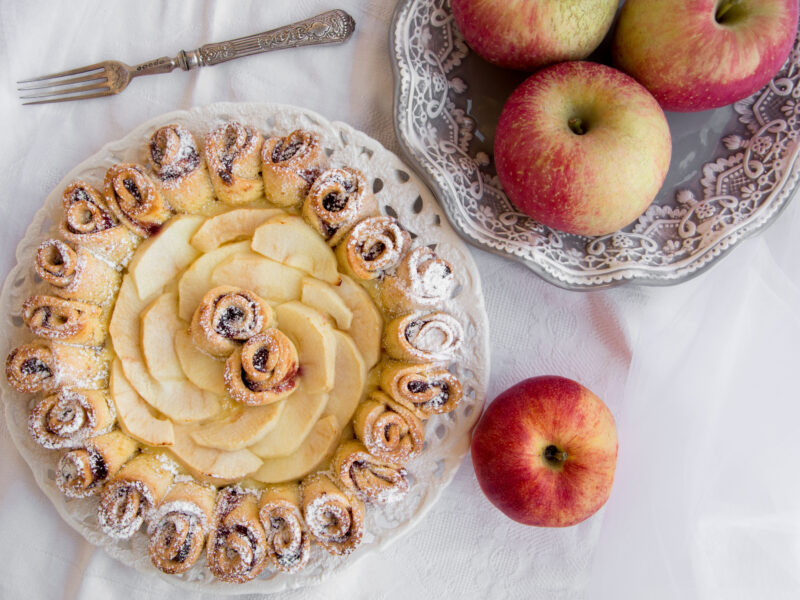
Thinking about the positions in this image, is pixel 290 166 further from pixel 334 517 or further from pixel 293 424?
pixel 334 517

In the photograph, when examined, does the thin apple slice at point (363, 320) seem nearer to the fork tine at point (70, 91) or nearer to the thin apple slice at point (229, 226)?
the thin apple slice at point (229, 226)

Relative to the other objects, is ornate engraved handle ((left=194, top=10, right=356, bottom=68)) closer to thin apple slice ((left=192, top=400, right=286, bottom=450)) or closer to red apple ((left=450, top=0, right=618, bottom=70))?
red apple ((left=450, top=0, right=618, bottom=70))

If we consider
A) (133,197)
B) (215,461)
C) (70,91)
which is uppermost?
(70,91)

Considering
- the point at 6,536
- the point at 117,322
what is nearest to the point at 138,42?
the point at 117,322

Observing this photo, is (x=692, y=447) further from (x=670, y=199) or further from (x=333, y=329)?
(x=333, y=329)

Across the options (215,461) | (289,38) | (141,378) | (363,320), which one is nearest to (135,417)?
(141,378)

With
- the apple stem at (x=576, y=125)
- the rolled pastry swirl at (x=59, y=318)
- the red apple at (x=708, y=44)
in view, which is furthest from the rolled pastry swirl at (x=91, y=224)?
the red apple at (x=708, y=44)

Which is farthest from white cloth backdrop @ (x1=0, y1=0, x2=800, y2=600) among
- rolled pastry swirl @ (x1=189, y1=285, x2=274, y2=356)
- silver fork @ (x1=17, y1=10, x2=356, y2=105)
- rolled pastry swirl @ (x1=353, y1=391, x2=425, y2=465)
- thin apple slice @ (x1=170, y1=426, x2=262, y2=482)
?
rolled pastry swirl @ (x1=189, y1=285, x2=274, y2=356)
